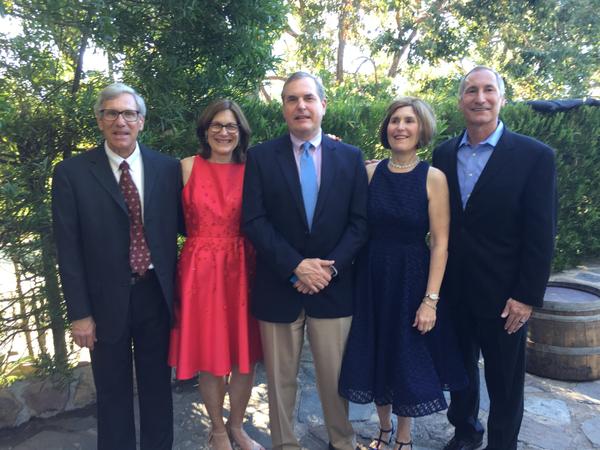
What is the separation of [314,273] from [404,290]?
496 mm

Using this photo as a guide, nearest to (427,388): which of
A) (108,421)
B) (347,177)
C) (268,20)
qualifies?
(347,177)

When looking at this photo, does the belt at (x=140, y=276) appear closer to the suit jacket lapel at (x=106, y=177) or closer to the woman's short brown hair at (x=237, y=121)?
the suit jacket lapel at (x=106, y=177)

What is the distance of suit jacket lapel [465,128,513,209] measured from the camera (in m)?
2.46

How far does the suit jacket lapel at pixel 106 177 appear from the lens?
245cm

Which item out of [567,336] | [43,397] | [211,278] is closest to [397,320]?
[211,278]

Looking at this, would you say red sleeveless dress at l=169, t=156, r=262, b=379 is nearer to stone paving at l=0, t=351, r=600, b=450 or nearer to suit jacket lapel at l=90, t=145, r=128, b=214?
suit jacket lapel at l=90, t=145, r=128, b=214

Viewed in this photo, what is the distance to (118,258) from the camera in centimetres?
247

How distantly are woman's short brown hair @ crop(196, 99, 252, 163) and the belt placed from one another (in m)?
0.74

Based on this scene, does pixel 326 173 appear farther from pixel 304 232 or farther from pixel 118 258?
pixel 118 258

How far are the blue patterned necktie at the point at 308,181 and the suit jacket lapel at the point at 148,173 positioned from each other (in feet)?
2.63

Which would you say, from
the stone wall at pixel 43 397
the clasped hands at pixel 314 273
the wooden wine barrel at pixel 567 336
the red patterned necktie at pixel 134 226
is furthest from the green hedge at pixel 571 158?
the stone wall at pixel 43 397

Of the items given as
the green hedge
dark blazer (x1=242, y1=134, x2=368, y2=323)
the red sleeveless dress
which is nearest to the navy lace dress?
dark blazer (x1=242, y1=134, x2=368, y2=323)

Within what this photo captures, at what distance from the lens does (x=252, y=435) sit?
10.7ft

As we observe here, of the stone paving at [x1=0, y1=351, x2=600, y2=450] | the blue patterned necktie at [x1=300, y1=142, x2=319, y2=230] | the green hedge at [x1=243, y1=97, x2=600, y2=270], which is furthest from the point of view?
the green hedge at [x1=243, y1=97, x2=600, y2=270]
